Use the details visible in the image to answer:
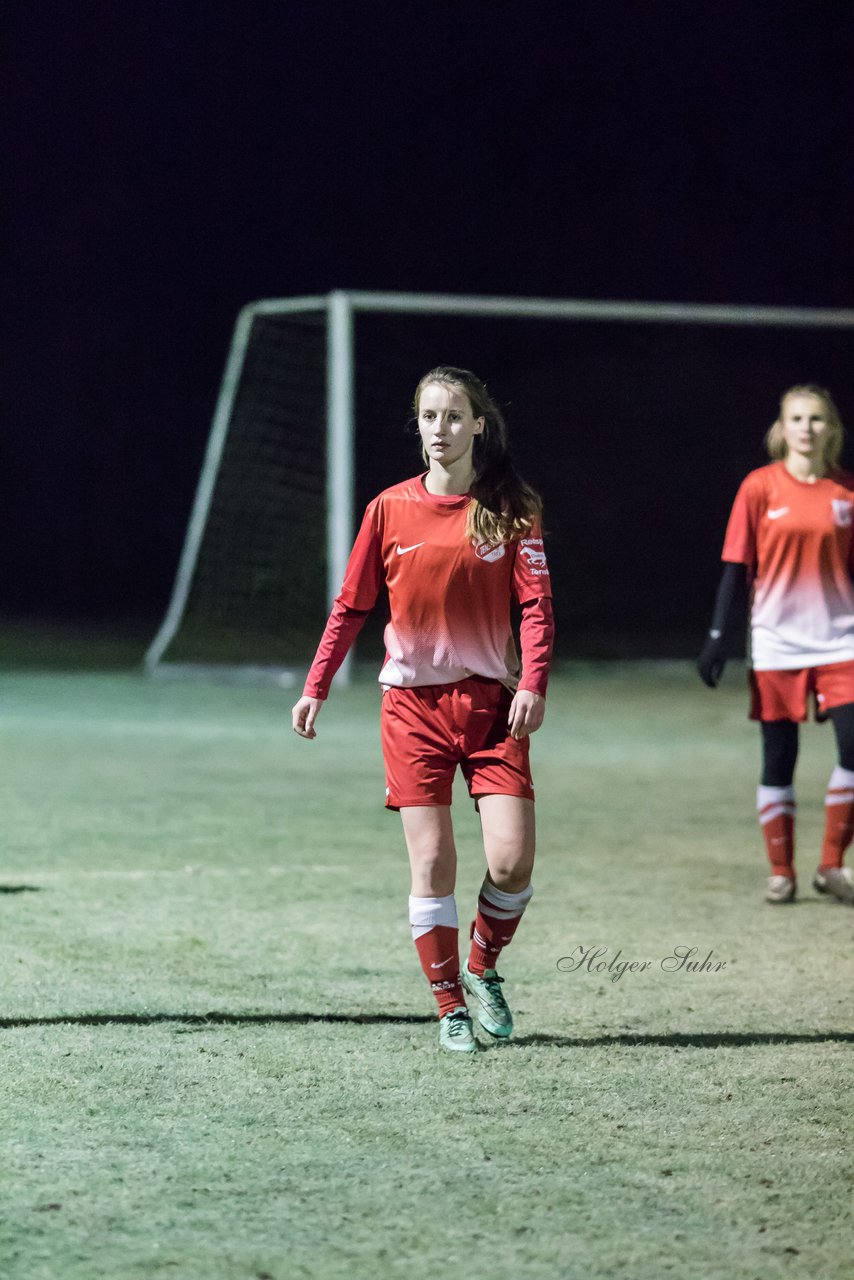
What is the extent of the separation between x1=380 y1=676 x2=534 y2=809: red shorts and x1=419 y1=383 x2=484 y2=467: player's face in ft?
1.82

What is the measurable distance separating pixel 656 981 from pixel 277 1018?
3.78ft

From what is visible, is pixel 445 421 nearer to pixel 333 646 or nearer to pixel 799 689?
pixel 333 646

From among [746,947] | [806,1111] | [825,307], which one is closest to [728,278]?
[825,307]

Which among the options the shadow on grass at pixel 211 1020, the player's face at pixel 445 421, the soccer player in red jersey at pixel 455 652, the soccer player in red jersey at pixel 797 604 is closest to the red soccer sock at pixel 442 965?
the soccer player in red jersey at pixel 455 652

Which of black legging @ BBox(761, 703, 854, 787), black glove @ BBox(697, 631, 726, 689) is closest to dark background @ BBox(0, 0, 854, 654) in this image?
black legging @ BBox(761, 703, 854, 787)

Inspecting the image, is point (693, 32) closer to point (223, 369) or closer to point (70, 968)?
point (223, 369)

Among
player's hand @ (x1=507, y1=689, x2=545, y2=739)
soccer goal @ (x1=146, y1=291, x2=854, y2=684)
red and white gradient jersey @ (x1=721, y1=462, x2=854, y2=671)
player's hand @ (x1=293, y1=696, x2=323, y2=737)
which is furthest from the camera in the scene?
soccer goal @ (x1=146, y1=291, x2=854, y2=684)

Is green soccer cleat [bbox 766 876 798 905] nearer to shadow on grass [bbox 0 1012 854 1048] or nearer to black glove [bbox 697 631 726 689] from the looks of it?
black glove [bbox 697 631 726 689]

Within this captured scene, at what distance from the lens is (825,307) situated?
22750 mm

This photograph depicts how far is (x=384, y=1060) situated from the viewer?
169 inches

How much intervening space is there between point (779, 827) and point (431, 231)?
17492 millimetres

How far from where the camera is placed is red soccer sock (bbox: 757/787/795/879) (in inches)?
261

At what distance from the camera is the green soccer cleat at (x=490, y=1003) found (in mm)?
4477

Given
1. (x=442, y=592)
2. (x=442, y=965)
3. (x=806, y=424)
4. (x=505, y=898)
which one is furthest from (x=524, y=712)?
(x=806, y=424)
